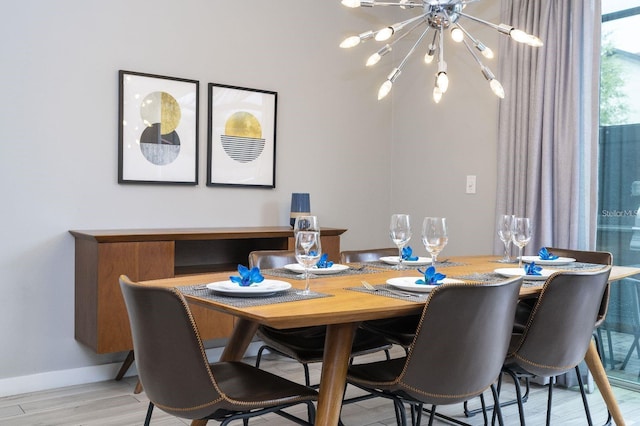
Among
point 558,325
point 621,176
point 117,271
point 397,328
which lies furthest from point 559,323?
point 117,271

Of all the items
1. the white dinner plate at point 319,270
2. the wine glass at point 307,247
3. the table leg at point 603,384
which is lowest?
the table leg at point 603,384

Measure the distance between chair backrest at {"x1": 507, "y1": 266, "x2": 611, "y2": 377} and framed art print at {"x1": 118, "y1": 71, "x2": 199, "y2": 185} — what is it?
7.33 ft

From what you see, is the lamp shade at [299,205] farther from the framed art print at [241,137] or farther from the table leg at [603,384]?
the table leg at [603,384]

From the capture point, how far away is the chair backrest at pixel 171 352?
1615 mm

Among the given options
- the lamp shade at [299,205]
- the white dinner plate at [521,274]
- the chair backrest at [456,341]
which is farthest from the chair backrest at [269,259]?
the lamp shade at [299,205]

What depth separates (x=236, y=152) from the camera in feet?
12.8

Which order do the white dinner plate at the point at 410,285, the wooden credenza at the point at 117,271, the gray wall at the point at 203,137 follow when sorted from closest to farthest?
1. the white dinner plate at the point at 410,285
2. the wooden credenza at the point at 117,271
3. the gray wall at the point at 203,137

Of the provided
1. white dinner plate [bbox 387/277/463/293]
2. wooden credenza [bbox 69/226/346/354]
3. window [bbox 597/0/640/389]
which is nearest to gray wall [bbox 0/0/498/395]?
wooden credenza [bbox 69/226/346/354]

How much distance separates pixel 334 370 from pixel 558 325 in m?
0.85

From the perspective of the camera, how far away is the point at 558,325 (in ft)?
7.03

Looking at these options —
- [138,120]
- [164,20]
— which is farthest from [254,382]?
[164,20]

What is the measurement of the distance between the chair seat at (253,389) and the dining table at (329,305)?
0.08 metres

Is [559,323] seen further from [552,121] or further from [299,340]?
[552,121]

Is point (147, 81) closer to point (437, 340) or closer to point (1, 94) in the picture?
point (1, 94)
